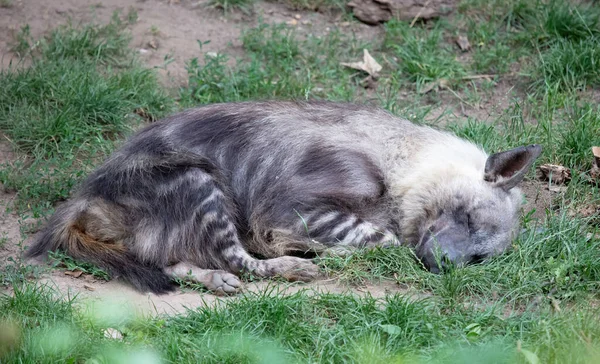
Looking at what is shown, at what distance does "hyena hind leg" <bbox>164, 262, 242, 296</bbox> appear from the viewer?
477 centimetres

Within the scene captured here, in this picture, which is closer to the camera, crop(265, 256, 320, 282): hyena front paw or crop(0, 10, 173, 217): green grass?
crop(265, 256, 320, 282): hyena front paw

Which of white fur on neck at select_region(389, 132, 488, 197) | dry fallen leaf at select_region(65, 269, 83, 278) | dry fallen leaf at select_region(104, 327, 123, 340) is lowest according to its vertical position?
dry fallen leaf at select_region(65, 269, 83, 278)

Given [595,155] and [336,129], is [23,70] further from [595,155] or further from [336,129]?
[595,155]

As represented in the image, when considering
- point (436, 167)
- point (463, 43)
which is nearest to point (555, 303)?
point (436, 167)

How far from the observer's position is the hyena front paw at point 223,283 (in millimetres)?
4762

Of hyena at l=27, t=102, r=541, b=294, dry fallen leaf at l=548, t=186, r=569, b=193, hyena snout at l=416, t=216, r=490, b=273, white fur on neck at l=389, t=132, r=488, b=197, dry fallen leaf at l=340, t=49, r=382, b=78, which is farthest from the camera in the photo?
dry fallen leaf at l=340, t=49, r=382, b=78

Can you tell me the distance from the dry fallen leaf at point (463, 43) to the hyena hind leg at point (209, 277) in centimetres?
352

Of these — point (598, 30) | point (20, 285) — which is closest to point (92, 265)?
point (20, 285)

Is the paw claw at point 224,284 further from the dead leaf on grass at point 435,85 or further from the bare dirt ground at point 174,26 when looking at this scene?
the dead leaf on grass at point 435,85

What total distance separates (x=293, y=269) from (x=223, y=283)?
42cm

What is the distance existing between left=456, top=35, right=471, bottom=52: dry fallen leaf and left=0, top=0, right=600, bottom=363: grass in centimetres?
7

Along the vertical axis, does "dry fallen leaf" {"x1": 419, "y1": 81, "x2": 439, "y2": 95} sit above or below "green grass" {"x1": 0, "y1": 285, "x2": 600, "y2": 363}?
below

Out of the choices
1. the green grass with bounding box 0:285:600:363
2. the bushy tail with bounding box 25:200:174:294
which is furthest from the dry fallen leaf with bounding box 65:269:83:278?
the green grass with bounding box 0:285:600:363

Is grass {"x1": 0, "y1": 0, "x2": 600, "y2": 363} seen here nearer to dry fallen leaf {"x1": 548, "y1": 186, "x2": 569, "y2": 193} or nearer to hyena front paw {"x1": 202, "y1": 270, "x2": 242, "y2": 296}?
dry fallen leaf {"x1": 548, "y1": 186, "x2": 569, "y2": 193}
